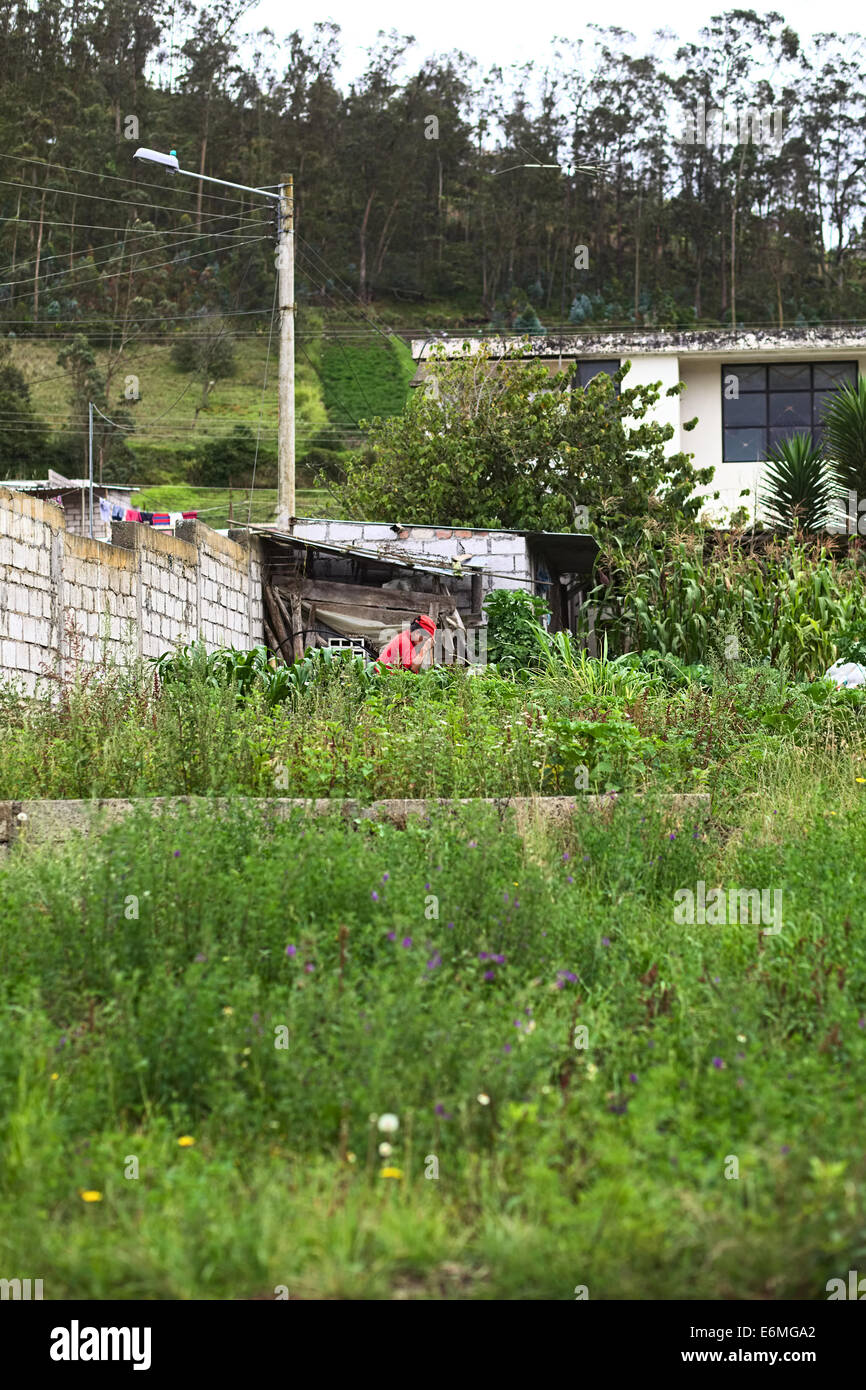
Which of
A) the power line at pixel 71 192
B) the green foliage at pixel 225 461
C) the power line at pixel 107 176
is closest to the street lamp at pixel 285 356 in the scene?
the green foliage at pixel 225 461

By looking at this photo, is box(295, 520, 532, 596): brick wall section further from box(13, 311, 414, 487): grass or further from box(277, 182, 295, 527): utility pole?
box(13, 311, 414, 487): grass

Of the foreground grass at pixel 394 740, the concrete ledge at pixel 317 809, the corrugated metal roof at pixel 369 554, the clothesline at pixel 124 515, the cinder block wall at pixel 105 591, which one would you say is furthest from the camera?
the clothesline at pixel 124 515

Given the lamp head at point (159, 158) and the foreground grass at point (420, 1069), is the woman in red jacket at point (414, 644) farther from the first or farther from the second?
the foreground grass at point (420, 1069)

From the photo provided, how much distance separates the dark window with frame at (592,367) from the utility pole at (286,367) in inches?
364

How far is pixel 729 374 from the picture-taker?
2748 centimetres

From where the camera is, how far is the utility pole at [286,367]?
1742 cm

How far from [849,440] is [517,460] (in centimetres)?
527

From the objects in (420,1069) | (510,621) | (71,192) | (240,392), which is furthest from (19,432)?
(420,1069)

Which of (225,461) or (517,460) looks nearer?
(517,460)

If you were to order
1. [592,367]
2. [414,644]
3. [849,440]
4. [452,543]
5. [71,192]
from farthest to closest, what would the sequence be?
[71,192]
[592,367]
[849,440]
[452,543]
[414,644]

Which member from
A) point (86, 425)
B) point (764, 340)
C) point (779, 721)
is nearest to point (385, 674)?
point (779, 721)

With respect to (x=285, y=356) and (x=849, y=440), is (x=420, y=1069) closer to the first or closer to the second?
(x=285, y=356)
